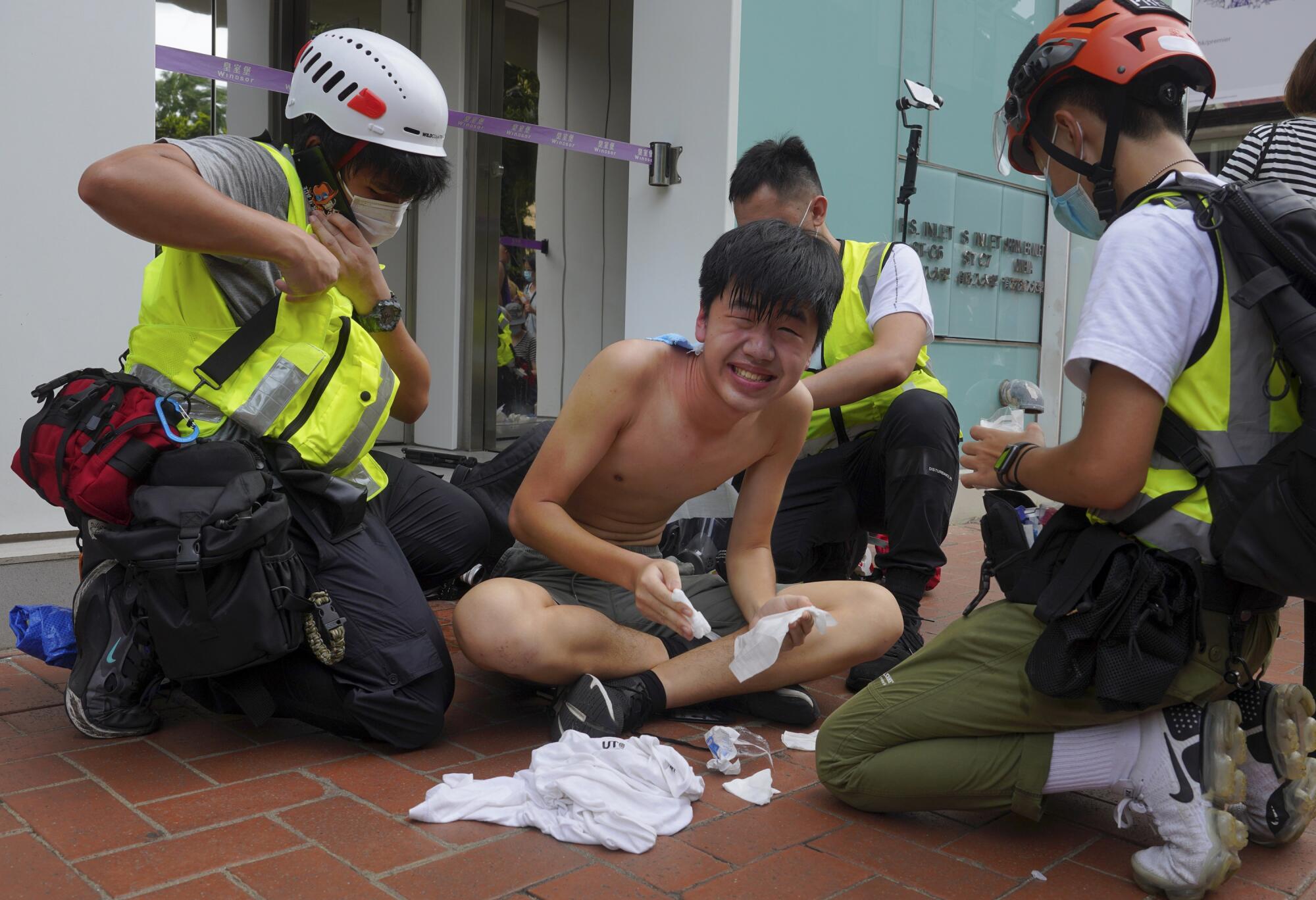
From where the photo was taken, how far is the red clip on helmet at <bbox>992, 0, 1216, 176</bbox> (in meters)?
2.31

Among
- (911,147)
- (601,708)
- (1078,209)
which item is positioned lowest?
(601,708)

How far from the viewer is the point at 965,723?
2424 millimetres

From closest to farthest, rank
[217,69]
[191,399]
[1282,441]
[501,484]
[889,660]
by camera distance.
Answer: [1282,441] < [191,399] < [889,660] < [501,484] < [217,69]

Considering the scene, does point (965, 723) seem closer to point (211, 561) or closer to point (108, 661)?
point (211, 561)

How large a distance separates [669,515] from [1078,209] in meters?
1.47

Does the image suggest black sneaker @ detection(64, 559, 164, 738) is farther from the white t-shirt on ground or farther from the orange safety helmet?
the orange safety helmet

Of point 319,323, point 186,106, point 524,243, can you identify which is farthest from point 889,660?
point 524,243

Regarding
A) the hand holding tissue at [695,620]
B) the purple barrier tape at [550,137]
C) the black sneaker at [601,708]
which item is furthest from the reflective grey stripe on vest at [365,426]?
the purple barrier tape at [550,137]

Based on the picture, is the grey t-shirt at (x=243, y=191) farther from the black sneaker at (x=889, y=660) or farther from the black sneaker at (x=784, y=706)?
the black sneaker at (x=889, y=660)

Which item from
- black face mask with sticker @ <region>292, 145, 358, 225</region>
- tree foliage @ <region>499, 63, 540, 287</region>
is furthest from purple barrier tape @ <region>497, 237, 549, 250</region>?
black face mask with sticker @ <region>292, 145, 358, 225</region>

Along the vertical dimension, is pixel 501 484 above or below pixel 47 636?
above

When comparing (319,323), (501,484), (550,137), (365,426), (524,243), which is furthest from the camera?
(524,243)

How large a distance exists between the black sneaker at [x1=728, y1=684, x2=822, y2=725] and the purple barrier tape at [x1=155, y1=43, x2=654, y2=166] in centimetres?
270

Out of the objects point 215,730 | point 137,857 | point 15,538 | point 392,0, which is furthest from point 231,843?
point 392,0
